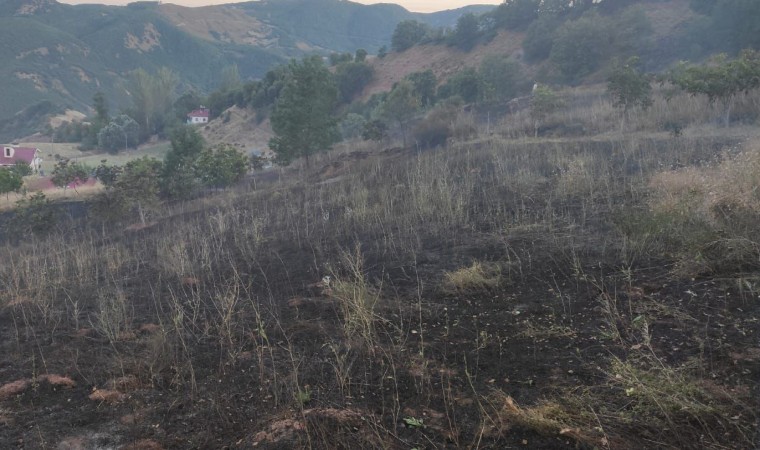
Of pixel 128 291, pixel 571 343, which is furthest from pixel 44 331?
pixel 571 343

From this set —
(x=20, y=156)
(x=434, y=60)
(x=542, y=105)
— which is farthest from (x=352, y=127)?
(x=20, y=156)

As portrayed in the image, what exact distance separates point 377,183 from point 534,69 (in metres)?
27.7

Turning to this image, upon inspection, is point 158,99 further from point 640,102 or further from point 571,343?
point 571,343

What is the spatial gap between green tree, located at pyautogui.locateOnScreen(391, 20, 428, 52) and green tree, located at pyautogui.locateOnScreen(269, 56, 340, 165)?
36007mm

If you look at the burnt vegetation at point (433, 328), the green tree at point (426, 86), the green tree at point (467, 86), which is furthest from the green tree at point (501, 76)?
the burnt vegetation at point (433, 328)

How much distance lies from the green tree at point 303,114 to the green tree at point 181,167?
3.07 m

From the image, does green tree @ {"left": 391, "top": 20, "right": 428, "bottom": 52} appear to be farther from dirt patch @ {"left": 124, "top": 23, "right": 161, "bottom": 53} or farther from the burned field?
dirt patch @ {"left": 124, "top": 23, "right": 161, "bottom": 53}

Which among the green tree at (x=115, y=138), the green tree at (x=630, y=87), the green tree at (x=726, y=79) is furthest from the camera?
the green tree at (x=115, y=138)

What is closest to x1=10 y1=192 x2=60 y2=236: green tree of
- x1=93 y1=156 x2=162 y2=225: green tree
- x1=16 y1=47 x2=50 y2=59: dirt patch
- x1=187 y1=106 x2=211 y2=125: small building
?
x1=93 y1=156 x2=162 y2=225: green tree

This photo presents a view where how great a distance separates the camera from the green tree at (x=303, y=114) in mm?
19703

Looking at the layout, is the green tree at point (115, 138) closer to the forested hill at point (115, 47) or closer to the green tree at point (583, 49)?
the forested hill at point (115, 47)

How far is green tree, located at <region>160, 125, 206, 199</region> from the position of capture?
1744cm

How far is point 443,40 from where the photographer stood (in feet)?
164

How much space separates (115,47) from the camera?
408 ft
